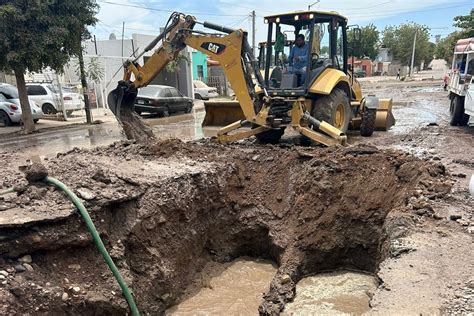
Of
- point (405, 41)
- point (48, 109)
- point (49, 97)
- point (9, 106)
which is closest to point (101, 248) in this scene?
point (9, 106)

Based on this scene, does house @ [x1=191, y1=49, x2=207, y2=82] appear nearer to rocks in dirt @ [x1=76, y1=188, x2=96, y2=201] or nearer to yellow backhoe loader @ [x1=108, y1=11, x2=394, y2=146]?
Result: yellow backhoe loader @ [x1=108, y1=11, x2=394, y2=146]

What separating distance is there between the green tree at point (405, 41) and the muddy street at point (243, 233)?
64.2 meters

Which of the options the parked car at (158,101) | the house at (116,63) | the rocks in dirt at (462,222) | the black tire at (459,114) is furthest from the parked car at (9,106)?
the black tire at (459,114)

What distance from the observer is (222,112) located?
13.0 meters

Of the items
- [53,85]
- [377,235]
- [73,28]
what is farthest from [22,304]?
[53,85]

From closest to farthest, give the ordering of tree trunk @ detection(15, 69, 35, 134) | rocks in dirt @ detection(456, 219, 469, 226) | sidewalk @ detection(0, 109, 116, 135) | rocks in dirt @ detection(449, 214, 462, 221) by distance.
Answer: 1. rocks in dirt @ detection(456, 219, 469, 226)
2. rocks in dirt @ detection(449, 214, 462, 221)
3. tree trunk @ detection(15, 69, 35, 134)
4. sidewalk @ detection(0, 109, 116, 135)

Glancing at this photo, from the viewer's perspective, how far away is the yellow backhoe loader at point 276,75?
852cm

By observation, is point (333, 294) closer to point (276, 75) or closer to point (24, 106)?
point (276, 75)

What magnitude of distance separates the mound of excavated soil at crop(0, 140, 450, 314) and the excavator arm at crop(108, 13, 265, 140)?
163 cm

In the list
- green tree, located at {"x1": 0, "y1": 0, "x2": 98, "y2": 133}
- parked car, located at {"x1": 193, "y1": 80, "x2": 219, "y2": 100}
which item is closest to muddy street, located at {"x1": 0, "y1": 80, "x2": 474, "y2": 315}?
green tree, located at {"x1": 0, "y1": 0, "x2": 98, "y2": 133}

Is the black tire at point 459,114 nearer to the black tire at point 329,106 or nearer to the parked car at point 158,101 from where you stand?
the black tire at point 329,106

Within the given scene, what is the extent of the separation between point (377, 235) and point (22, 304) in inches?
186

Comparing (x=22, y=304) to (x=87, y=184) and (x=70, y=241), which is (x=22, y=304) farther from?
(x=87, y=184)

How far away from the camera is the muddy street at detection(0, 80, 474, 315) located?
12.6 ft
